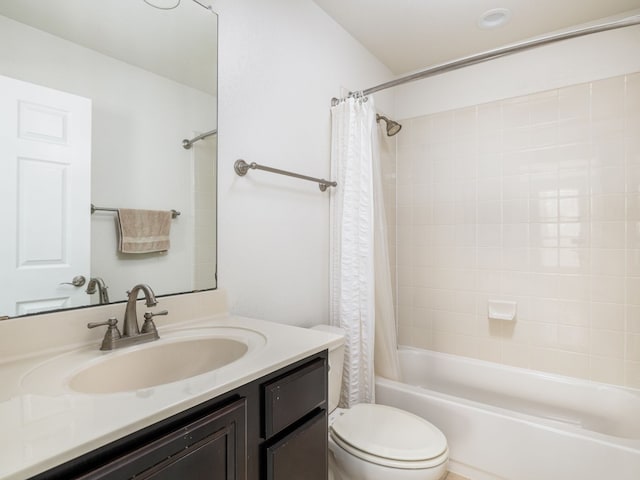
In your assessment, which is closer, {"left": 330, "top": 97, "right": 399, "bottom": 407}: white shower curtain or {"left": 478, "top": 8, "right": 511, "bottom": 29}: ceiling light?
{"left": 330, "top": 97, "right": 399, "bottom": 407}: white shower curtain

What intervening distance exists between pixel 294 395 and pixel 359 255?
1.03 meters

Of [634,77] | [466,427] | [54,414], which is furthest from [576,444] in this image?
[634,77]

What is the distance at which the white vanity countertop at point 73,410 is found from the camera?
0.47 meters

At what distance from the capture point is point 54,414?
573mm

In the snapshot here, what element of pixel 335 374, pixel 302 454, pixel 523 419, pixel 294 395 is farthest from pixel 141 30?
pixel 523 419

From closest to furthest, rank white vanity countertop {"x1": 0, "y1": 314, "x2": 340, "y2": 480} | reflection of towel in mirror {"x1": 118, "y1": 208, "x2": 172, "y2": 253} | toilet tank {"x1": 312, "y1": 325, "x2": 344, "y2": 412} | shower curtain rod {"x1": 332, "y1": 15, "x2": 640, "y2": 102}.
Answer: white vanity countertop {"x1": 0, "y1": 314, "x2": 340, "y2": 480} < reflection of towel in mirror {"x1": 118, "y1": 208, "x2": 172, "y2": 253} < shower curtain rod {"x1": 332, "y1": 15, "x2": 640, "y2": 102} < toilet tank {"x1": 312, "y1": 325, "x2": 344, "y2": 412}

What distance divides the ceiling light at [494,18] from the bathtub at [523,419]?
6.87 ft

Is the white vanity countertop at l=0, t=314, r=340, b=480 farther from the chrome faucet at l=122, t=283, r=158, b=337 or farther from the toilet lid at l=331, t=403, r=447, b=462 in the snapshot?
the toilet lid at l=331, t=403, r=447, b=462

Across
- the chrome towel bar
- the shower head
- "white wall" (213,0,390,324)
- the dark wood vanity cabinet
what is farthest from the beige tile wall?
the dark wood vanity cabinet

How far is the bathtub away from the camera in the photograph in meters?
1.40

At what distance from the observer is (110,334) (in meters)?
0.94

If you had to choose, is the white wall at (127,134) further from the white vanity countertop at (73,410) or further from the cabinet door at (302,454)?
the cabinet door at (302,454)

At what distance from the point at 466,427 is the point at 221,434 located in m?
1.42

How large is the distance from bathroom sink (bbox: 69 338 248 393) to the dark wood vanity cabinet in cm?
22
